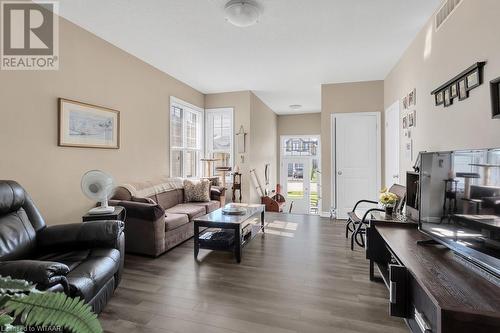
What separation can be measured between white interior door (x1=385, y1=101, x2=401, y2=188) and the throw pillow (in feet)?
10.6

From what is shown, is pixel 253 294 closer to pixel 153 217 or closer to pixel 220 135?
pixel 153 217

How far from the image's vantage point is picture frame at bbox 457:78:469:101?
210cm

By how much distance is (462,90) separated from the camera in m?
2.15

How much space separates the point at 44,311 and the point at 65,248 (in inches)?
71.8

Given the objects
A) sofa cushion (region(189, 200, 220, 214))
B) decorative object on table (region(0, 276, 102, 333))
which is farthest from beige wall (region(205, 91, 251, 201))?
decorative object on table (region(0, 276, 102, 333))

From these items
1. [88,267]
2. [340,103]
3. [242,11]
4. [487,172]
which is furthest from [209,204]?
[487,172]

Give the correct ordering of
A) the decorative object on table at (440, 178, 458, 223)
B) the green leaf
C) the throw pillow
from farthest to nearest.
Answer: the throw pillow → the decorative object on table at (440, 178, 458, 223) → the green leaf

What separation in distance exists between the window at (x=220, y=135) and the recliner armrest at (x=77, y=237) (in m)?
3.82

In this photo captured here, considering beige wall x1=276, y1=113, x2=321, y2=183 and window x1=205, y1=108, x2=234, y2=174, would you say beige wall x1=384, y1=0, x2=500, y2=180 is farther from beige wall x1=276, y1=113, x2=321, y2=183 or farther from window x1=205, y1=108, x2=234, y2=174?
beige wall x1=276, y1=113, x2=321, y2=183

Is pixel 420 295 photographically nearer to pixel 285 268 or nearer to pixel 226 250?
pixel 285 268

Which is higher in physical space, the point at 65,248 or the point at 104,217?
the point at 104,217

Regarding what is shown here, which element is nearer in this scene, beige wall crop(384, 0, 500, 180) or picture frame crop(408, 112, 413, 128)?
beige wall crop(384, 0, 500, 180)

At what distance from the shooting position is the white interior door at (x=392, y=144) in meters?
4.21

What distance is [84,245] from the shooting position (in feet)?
7.07
